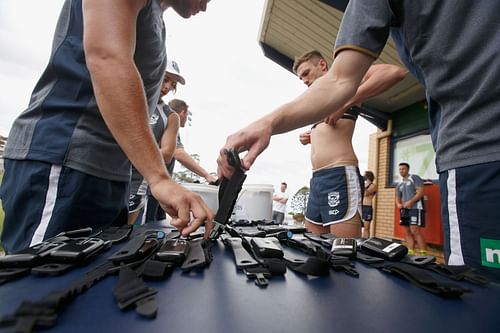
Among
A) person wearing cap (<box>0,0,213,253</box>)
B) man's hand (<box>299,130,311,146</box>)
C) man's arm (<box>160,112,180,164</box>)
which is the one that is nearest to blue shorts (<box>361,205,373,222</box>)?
man's hand (<box>299,130,311,146</box>)

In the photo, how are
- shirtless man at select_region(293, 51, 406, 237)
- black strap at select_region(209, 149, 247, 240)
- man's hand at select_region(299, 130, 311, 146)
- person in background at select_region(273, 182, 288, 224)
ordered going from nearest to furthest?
black strap at select_region(209, 149, 247, 240) < shirtless man at select_region(293, 51, 406, 237) < man's hand at select_region(299, 130, 311, 146) < person in background at select_region(273, 182, 288, 224)

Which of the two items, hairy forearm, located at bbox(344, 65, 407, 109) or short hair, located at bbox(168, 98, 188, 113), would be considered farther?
short hair, located at bbox(168, 98, 188, 113)

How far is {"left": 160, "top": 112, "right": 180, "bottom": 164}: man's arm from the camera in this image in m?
1.61

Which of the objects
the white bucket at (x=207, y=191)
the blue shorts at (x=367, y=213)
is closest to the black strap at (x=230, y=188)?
the white bucket at (x=207, y=191)

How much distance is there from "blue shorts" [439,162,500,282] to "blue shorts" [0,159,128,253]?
31.1 inches

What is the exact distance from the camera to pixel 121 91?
549 mm

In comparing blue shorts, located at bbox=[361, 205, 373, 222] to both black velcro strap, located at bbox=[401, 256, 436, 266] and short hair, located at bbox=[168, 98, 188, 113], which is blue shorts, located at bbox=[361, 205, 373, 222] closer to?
short hair, located at bbox=[168, 98, 188, 113]

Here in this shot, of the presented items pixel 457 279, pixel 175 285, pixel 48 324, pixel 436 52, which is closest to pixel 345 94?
pixel 436 52

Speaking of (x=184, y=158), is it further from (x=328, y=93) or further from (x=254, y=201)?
(x=328, y=93)

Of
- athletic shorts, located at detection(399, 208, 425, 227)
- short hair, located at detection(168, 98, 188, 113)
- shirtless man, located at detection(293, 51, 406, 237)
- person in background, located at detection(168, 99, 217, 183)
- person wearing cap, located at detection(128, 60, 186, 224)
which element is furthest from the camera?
athletic shorts, located at detection(399, 208, 425, 227)

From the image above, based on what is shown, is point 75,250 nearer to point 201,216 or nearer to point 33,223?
point 201,216

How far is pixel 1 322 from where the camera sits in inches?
7.4

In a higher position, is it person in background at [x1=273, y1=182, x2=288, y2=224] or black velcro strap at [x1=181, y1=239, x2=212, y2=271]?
person in background at [x1=273, y1=182, x2=288, y2=224]

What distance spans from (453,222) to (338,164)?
3.70 feet
